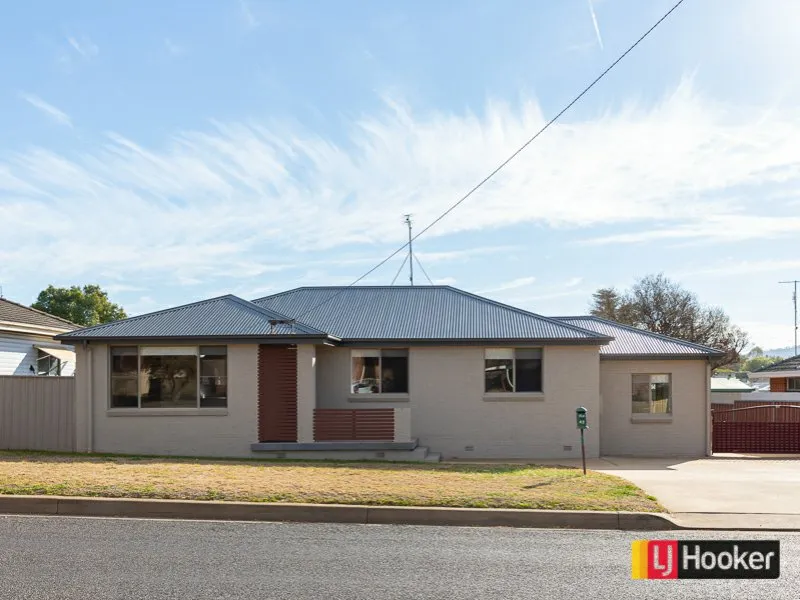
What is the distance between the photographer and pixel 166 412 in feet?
61.7

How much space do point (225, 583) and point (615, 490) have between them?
6.84 m

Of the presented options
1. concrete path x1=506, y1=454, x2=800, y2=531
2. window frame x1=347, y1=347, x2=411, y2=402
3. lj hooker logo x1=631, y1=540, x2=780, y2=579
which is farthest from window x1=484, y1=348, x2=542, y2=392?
lj hooker logo x1=631, y1=540, x2=780, y2=579

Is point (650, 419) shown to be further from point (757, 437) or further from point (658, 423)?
point (757, 437)

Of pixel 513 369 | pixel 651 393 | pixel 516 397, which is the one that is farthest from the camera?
pixel 651 393

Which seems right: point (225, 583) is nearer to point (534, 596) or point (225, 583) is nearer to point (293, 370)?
point (534, 596)

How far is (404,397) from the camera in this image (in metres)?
20.5

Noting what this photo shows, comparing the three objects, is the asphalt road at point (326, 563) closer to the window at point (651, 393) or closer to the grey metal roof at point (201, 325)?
the grey metal roof at point (201, 325)

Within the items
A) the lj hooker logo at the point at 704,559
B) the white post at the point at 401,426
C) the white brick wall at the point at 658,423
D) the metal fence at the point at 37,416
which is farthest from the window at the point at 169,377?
the lj hooker logo at the point at 704,559

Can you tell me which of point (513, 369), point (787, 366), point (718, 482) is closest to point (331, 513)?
point (718, 482)

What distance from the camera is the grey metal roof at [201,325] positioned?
18.6m

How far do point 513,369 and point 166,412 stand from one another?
8.68 meters

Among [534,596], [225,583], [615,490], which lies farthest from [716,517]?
[225,583]

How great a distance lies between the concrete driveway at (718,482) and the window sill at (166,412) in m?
8.83

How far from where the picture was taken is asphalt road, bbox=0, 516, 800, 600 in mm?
6820
